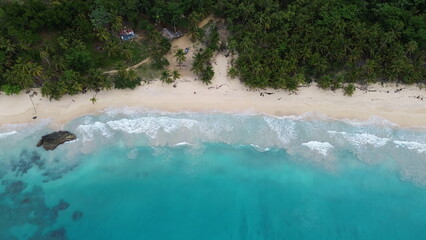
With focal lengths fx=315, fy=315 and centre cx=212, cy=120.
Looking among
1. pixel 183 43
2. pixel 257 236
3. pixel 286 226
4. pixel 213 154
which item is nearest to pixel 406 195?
pixel 286 226

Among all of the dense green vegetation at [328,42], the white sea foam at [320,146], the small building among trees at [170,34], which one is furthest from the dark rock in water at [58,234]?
the white sea foam at [320,146]

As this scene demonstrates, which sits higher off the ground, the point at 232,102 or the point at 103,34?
the point at 103,34

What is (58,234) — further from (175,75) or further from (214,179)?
(175,75)

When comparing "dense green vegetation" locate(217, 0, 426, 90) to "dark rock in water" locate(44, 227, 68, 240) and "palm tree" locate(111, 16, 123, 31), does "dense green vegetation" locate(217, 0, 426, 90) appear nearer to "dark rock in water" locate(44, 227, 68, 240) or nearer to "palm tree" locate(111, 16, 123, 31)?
"palm tree" locate(111, 16, 123, 31)

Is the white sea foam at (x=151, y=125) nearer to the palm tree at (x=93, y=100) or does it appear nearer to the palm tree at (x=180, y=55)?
the palm tree at (x=93, y=100)

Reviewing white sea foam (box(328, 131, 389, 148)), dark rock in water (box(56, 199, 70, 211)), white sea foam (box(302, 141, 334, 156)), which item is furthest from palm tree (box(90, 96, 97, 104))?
white sea foam (box(328, 131, 389, 148))

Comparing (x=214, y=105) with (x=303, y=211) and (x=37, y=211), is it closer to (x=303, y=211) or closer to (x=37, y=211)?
(x=303, y=211)

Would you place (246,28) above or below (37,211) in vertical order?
above

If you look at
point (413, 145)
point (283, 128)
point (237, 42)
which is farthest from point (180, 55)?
point (413, 145)
